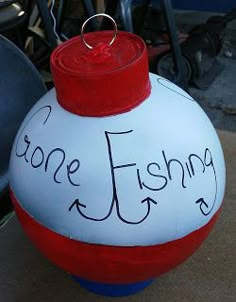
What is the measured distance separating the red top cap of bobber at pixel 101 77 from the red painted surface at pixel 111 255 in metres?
0.19

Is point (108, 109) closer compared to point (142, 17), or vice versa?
point (108, 109)

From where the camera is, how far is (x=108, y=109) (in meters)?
0.70

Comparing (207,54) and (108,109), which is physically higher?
(108,109)

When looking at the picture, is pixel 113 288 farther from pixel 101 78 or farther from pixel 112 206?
pixel 101 78

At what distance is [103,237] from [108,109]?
0.59ft

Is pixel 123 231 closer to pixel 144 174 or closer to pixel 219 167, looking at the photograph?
pixel 144 174

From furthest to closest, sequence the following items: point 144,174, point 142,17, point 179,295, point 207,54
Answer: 1. point 207,54
2. point 142,17
3. point 179,295
4. point 144,174

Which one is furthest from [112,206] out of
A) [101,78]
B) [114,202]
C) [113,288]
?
[113,288]

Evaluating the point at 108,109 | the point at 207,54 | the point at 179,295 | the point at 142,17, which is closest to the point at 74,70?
the point at 108,109

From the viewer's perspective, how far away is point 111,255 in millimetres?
717

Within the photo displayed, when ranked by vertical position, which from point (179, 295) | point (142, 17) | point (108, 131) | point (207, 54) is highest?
point (108, 131)

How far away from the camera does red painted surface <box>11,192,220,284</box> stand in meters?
0.72

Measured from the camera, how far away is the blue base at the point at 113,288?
2.95 ft

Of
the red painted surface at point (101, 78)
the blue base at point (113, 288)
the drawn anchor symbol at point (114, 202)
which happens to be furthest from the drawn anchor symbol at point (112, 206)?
the blue base at point (113, 288)
